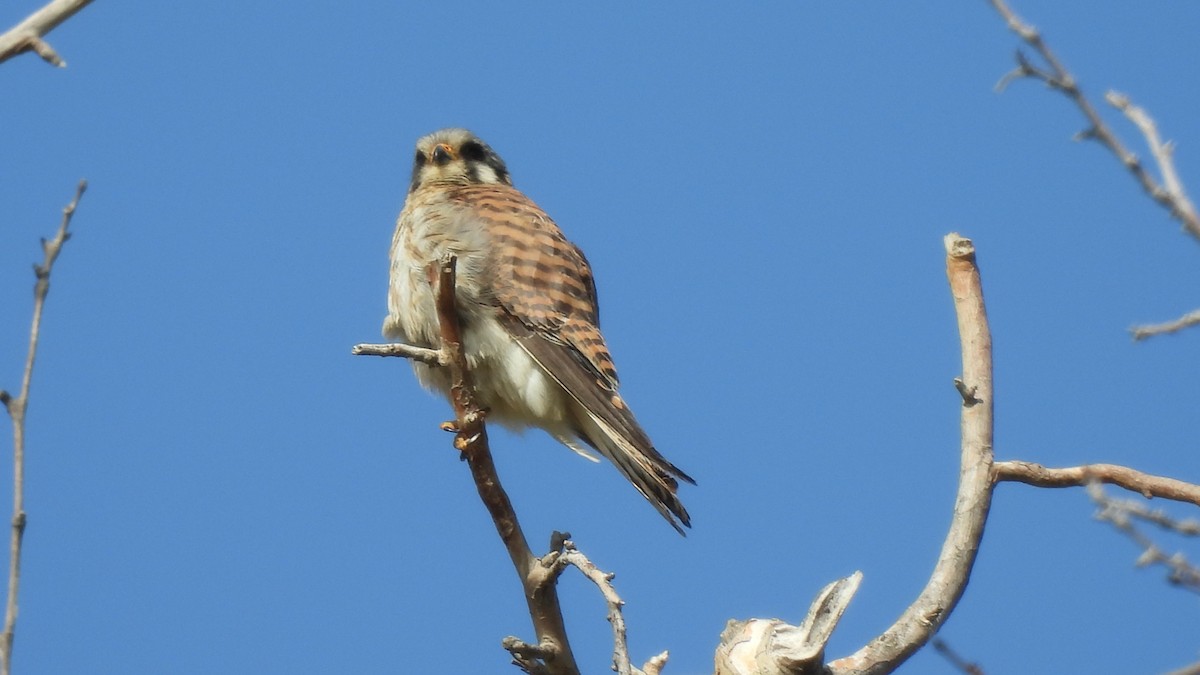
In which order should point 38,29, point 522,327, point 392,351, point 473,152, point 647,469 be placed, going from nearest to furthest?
point 38,29, point 392,351, point 647,469, point 522,327, point 473,152

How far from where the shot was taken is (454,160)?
5883 millimetres

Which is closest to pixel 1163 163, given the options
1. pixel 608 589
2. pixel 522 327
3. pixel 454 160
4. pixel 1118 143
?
pixel 1118 143

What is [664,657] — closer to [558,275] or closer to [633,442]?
[633,442]

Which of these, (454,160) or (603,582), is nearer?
(603,582)

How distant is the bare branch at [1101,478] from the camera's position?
10.0 feet

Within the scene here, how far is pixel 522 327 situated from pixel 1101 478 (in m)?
1.98

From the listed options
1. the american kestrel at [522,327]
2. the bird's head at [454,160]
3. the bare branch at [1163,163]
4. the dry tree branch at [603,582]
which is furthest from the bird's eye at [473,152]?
the bare branch at [1163,163]

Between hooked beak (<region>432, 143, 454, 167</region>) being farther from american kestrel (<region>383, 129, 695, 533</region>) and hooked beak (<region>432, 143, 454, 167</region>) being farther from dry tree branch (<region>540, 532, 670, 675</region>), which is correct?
dry tree branch (<region>540, 532, 670, 675</region>)

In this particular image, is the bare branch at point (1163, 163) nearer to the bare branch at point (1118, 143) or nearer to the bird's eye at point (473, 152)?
the bare branch at point (1118, 143)

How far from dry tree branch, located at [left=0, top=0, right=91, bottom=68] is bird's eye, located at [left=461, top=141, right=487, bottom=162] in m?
4.12

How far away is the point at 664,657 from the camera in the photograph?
10.3 feet

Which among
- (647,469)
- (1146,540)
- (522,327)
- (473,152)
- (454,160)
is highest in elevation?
(473,152)

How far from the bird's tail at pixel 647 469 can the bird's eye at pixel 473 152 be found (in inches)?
71.7

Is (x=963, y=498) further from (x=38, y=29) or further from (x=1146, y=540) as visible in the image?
(x=38, y=29)
